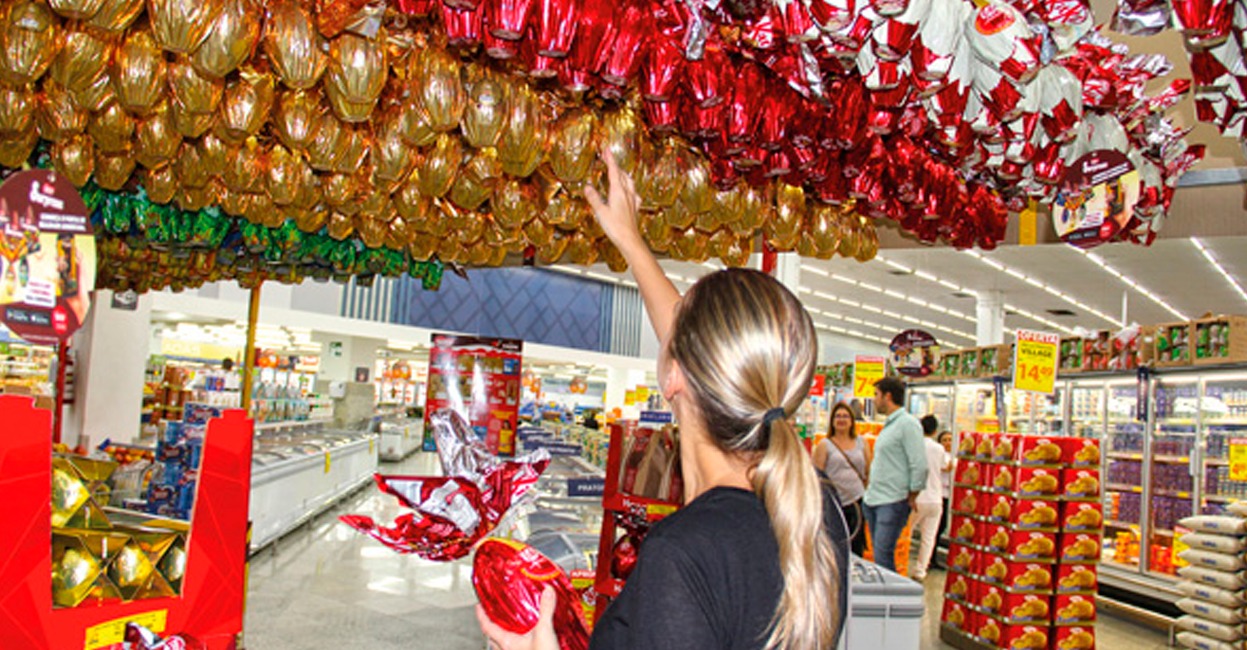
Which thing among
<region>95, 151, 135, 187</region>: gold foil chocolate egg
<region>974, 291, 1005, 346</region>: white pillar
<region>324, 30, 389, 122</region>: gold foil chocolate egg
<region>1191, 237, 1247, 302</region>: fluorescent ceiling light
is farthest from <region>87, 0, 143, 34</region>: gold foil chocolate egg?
<region>974, 291, 1005, 346</region>: white pillar

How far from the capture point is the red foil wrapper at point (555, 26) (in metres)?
1.62

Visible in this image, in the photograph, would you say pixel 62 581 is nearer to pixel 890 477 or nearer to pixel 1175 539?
pixel 890 477

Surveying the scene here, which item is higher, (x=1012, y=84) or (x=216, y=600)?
(x=1012, y=84)

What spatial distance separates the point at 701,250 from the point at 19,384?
666 centimetres

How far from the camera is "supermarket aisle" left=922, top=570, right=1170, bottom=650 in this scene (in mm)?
6567

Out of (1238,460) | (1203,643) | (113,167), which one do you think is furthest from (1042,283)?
(113,167)

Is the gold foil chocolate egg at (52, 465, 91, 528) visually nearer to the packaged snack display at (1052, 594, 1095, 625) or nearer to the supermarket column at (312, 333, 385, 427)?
the packaged snack display at (1052, 594, 1095, 625)

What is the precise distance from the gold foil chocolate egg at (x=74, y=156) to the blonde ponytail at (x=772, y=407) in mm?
2585

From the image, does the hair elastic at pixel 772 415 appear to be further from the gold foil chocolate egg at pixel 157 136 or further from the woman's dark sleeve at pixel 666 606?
the gold foil chocolate egg at pixel 157 136

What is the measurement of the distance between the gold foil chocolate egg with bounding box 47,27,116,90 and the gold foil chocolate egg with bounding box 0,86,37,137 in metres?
0.44

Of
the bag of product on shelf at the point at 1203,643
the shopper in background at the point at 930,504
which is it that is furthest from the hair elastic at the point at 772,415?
the shopper in background at the point at 930,504

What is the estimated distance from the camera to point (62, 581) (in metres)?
1.90

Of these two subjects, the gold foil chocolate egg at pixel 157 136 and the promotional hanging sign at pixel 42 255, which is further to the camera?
the promotional hanging sign at pixel 42 255

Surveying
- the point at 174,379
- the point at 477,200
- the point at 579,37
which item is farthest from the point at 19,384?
the point at 579,37
